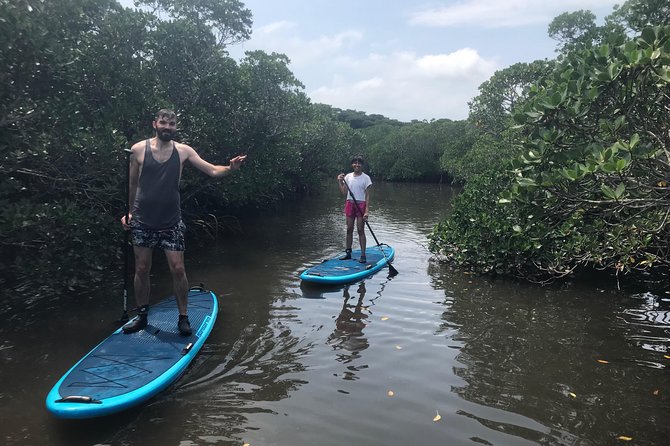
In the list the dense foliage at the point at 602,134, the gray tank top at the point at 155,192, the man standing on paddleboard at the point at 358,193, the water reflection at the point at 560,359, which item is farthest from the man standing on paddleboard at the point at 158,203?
the man standing on paddleboard at the point at 358,193

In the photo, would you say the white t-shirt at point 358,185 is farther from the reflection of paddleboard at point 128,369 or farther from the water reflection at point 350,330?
the reflection of paddleboard at point 128,369

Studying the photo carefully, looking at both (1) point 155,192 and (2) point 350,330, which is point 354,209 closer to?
(2) point 350,330

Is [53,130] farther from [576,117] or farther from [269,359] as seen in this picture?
[576,117]

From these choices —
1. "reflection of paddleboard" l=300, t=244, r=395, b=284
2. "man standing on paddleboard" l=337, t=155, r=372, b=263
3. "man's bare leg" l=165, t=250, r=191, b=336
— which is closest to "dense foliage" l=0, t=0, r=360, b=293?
"man's bare leg" l=165, t=250, r=191, b=336

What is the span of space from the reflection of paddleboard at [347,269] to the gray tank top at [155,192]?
133 inches

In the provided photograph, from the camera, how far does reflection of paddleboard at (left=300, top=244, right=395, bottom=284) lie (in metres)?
7.57

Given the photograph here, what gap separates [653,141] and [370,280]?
5061 millimetres

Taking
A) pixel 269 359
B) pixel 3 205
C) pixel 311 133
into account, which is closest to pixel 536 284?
pixel 269 359

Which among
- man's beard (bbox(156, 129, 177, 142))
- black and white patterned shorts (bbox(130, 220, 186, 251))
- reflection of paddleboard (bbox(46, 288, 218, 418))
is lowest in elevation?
reflection of paddleboard (bbox(46, 288, 218, 418))

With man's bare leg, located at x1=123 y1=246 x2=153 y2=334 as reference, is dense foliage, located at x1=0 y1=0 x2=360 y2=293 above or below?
above

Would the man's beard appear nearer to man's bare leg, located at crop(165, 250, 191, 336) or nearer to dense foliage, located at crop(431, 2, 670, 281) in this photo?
man's bare leg, located at crop(165, 250, 191, 336)

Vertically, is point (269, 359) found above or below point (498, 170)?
below

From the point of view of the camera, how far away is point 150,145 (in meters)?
4.62

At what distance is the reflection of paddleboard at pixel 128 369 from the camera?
3287 millimetres
